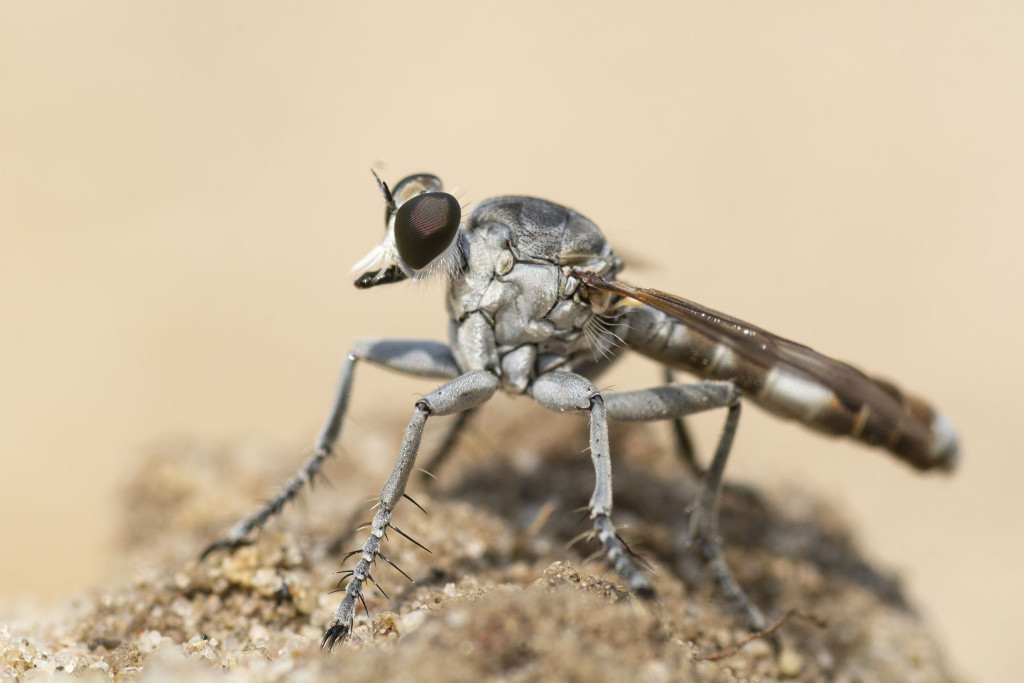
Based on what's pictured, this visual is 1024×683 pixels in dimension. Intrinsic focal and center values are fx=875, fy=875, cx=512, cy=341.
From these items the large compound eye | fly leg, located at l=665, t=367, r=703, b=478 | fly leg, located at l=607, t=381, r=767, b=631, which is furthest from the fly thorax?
fly leg, located at l=665, t=367, r=703, b=478

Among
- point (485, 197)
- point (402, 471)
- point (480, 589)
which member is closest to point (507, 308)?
point (402, 471)

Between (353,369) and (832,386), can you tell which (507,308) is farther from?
(832,386)

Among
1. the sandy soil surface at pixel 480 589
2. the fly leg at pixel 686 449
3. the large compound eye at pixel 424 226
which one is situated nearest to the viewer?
the sandy soil surface at pixel 480 589

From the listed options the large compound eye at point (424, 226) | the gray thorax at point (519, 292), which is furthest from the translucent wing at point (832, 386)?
the large compound eye at point (424, 226)

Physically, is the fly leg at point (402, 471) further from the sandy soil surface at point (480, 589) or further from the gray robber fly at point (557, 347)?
the sandy soil surface at point (480, 589)

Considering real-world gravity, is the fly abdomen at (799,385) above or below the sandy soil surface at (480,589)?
above

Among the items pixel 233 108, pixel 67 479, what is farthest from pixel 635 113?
pixel 67 479

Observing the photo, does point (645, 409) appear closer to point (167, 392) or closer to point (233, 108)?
point (167, 392)
